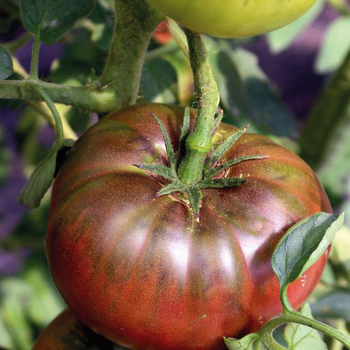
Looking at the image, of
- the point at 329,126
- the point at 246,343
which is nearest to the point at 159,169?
the point at 246,343

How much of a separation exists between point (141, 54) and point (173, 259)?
174 mm

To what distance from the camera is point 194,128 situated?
402 mm

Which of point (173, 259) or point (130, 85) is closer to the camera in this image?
point (173, 259)

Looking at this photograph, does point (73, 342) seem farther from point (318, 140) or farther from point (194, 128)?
point (318, 140)

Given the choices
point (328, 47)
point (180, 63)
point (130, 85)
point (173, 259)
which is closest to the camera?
point (173, 259)

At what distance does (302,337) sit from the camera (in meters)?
0.43

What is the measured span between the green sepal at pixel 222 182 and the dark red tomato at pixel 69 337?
0.16m

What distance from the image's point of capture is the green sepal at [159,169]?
40cm

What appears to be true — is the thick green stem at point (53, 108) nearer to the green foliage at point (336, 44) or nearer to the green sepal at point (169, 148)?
the green sepal at point (169, 148)

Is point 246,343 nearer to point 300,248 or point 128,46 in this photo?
point 300,248

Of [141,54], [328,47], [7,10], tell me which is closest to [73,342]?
[141,54]

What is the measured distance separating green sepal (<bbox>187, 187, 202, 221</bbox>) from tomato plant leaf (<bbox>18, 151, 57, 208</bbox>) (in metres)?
0.11

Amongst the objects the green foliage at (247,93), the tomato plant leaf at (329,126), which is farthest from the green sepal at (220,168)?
the tomato plant leaf at (329,126)

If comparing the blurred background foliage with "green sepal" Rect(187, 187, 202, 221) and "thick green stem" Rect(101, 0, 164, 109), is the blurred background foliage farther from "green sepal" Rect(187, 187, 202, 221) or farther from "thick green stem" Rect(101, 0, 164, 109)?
"green sepal" Rect(187, 187, 202, 221)
